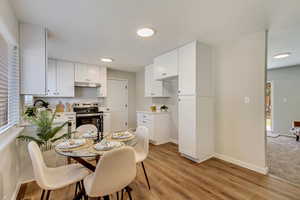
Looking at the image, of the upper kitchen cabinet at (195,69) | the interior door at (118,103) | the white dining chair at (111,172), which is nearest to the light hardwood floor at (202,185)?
the white dining chair at (111,172)

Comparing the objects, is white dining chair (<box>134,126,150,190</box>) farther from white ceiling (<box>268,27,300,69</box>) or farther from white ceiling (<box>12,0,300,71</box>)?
white ceiling (<box>268,27,300,69</box>)

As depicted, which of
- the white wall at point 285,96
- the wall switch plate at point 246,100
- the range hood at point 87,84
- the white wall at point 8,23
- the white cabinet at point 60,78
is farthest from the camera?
the white wall at point 285,96

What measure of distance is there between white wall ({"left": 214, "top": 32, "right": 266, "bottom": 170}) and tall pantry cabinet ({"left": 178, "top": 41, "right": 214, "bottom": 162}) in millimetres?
192

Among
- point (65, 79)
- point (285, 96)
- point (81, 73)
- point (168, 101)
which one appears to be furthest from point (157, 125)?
point (285, 96)

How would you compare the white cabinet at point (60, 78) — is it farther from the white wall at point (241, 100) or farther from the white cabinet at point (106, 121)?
the white wall at point (241, 100)

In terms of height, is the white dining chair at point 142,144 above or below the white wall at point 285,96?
below

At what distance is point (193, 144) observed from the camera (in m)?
2.66

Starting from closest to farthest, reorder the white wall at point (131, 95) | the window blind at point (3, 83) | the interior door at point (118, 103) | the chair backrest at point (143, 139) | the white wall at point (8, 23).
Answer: the white wall at point (8, 23) < the window blind at point (3, 83) < the chair backrest at point (143, 139) < the interior door at point (118, 103) < the white wall at point (131, 95)

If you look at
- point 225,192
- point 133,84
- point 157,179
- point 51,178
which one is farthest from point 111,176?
point 133,84

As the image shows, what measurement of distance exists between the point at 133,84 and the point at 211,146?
12.1 feet

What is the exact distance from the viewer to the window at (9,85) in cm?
163

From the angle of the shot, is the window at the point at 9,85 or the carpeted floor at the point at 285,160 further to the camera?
the carpeted floor at the point at 285,160

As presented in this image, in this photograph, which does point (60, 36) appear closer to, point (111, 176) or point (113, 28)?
point (113, 28)

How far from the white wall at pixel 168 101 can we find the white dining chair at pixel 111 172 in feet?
9.30
